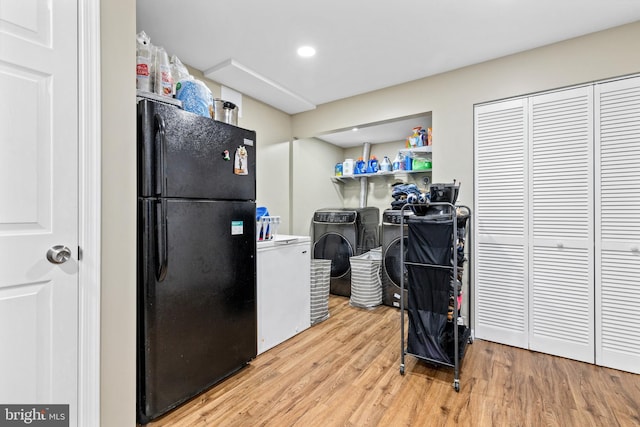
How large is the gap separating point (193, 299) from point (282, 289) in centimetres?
89

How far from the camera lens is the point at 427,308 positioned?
6.78 feet

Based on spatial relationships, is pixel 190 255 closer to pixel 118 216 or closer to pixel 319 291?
pixel 118 216

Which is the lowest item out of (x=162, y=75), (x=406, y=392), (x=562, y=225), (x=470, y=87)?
(x=406, y=392)

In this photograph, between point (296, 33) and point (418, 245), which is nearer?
point (418, 245)

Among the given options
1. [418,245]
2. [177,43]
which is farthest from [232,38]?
[418,245]

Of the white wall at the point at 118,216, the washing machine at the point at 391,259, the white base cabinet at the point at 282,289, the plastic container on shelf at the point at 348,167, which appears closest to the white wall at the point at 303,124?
the white wall at the point at 118,216

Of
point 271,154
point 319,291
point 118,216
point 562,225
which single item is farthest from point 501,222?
point 118,216

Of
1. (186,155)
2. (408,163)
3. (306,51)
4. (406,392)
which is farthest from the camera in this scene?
(408,163)

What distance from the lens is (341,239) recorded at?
13.1 ft

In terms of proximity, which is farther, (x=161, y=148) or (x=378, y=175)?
(x=378, y=175)

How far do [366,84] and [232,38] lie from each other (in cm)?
146
